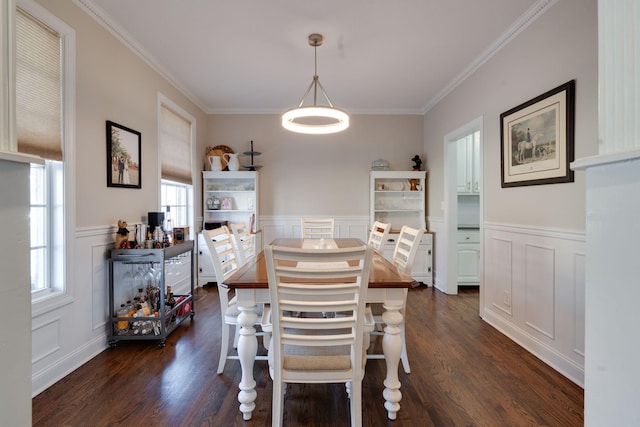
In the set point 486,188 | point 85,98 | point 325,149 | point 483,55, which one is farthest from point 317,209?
point 85,98

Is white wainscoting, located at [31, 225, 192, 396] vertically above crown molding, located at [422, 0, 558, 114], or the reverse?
crown molding, located at [422, 0, 558, 114]

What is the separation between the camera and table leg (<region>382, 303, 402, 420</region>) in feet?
5.32

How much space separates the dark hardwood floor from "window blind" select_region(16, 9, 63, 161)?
1575 millimetres

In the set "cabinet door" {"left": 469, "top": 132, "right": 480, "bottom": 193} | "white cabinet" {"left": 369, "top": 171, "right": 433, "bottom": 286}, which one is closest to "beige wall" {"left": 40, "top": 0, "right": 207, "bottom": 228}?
"white cabinet" {"left": 369, "top": 171, "right": 433, "bottom": 286}

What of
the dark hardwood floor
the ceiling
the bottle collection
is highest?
the ceiling

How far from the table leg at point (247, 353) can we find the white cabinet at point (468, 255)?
3483mm

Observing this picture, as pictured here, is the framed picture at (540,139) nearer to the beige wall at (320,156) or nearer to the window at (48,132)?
the beige wall at (320,156)

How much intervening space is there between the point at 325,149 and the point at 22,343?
447cm

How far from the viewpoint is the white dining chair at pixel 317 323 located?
4.22 feet

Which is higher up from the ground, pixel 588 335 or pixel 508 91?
pixel 508 91

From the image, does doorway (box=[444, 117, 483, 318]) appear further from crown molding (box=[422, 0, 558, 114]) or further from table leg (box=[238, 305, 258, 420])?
table leg (box=[238, 305, 258, 420])

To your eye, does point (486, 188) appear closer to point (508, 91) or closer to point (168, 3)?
point (508, 91)

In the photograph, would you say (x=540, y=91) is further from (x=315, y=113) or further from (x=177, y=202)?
(x=177, y=202)

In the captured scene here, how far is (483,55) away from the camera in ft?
10.1
